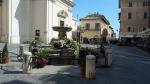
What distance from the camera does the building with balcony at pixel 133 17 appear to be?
8044cm

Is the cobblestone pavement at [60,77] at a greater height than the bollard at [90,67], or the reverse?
the bollard at [90,67]

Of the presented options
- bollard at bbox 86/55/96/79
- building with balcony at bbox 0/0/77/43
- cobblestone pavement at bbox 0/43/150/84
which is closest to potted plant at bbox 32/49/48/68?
cobblestone pavement at bbox 0/43/150/84

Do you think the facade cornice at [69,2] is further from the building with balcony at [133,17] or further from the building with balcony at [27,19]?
the building with balcony at [133,17]

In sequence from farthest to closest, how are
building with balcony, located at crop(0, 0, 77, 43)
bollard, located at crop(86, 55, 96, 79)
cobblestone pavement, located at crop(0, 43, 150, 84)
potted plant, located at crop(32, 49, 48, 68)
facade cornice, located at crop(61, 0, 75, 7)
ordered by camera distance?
1. facade cornice, located at crop(61, 0, 75, 7)
2. building with balcony, located at crop(0, 0, 77, 43)
3. potted plant, located at crop(32, 49, 48, 68)
4. bollard, located at crop(86, 55, 96, 79)
5. cobblestone pavement, located at crop(0, 43, 150, 84)

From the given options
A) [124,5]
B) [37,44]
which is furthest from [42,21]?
[124,5]

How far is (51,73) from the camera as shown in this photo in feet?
51.1

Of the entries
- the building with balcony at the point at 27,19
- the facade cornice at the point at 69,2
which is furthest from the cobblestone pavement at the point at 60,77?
the facade cornice at the point at 69,2

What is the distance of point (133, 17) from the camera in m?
80.9

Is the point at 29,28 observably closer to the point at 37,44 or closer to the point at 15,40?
the point at 15,40

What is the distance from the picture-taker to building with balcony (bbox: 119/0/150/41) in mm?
80438

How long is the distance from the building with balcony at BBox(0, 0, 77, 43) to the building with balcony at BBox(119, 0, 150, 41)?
108 feet

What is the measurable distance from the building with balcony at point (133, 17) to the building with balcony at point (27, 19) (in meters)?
32.8

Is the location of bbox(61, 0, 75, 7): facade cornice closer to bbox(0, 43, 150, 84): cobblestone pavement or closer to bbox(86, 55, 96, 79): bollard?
bbox(0, 43, 150, 84): cobblestone pavement

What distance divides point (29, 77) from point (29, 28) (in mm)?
32760
